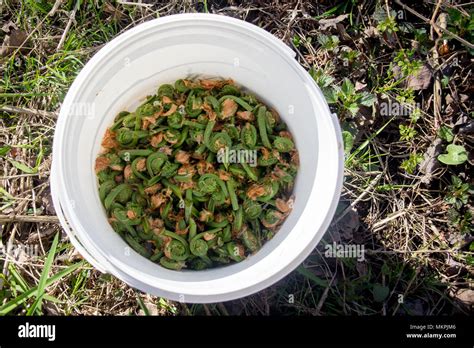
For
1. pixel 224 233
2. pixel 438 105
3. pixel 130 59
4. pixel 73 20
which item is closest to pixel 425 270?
pixel 438 105

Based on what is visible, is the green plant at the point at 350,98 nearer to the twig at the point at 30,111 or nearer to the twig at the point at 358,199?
the twig at the point at 358,199

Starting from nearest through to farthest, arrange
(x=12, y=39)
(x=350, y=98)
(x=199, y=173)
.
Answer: (x=199, y=173), (x=350, y=98), (x=12, y=39)

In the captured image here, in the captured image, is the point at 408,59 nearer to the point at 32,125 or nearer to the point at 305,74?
the point at 305,74

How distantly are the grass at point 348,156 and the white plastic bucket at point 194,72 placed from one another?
13.2 inches

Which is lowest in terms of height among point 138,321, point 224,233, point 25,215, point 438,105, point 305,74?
point 138,321

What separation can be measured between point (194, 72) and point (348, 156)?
0.59 metres

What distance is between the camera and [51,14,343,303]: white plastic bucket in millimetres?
1237

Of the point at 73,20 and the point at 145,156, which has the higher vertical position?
the point at 73,20

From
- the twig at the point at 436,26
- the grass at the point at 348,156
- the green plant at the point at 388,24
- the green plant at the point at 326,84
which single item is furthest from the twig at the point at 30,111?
the twig at the point at 436,26

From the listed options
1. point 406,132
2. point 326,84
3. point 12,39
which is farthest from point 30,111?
point 406,132

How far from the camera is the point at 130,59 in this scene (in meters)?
1.40

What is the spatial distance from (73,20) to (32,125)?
15.6 inches

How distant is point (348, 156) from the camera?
1.72m

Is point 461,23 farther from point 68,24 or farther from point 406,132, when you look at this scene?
point 68,24
